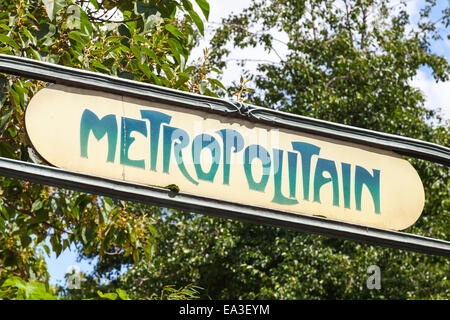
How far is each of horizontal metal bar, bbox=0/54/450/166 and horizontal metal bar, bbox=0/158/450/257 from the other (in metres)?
0.27

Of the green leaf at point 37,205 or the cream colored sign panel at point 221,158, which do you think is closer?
the cream colored sign panel at point 221,158

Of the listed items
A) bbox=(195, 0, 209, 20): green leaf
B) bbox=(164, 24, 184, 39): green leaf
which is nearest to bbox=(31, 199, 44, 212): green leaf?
bbox=(164, 24, 184, 39): green leaf

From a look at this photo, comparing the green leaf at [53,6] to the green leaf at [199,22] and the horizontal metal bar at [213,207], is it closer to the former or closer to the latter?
the green leaf at [199,22]

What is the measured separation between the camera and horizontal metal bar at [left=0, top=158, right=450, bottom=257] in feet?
5.84

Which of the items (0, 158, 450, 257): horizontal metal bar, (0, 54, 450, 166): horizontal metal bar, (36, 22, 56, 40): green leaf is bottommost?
(0, 158, 450, 257): horizontal metal bar

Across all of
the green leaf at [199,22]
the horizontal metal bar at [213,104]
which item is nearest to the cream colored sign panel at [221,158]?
the horizontal metal bar at [213,104]

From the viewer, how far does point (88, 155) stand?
1861 mm

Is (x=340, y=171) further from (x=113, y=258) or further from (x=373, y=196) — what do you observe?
(x=113, y=258)

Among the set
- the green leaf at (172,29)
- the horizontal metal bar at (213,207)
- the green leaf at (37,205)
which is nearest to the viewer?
the horizontal metal bar at (213,207)

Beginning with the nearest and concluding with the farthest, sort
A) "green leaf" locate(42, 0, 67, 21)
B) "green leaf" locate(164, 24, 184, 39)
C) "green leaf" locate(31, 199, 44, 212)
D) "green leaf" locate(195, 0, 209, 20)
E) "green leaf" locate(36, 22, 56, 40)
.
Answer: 1. "green leaf" locate(195, 0, 209, 20)
2. "green leaf" locate(42, 0, 67, 21)
3. "green leaf" locate(36, 22, 56, 40)
4. "green leaf" locate(164, 24, 184, 39)
5. "green leaf" locate(31, 199, 44, 212)

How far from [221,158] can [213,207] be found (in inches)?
6.8

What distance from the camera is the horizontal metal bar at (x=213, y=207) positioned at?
5.84ft

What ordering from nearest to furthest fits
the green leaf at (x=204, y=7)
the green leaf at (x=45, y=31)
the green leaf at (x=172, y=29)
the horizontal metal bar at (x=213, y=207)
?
the horizontal metal bar at (x=213, y=207), the green leaf at (x=204, y=7), the green leaf at (x=45, y=31), the green leaf at (x=172, y=29)

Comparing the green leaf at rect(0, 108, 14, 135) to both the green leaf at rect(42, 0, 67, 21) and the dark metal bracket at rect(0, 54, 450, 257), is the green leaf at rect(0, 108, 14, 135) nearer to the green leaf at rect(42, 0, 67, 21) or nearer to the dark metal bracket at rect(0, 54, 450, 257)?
the green leaf at rect(42, 0, 67, 21)
